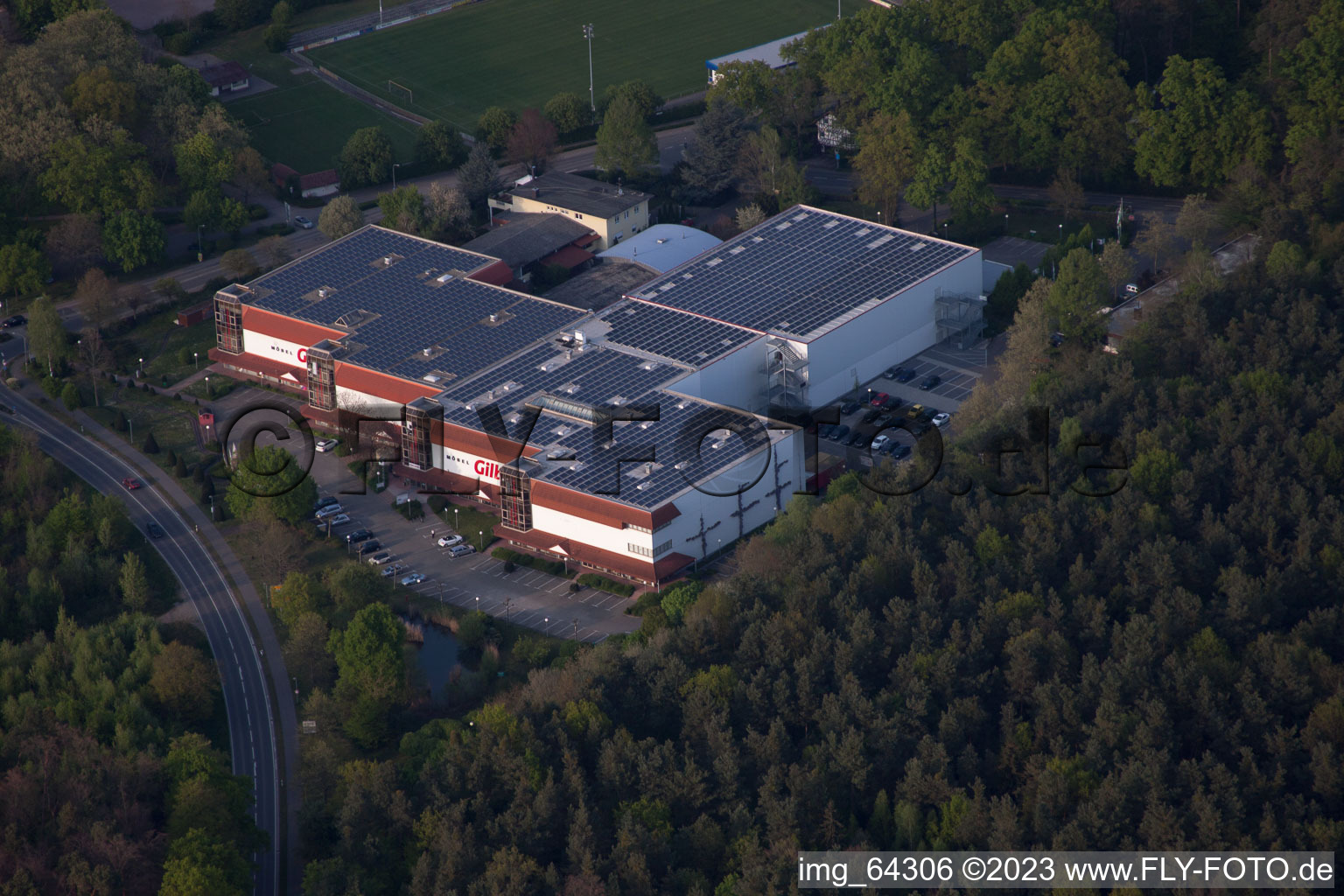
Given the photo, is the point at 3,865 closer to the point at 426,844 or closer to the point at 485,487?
the point at 426,844

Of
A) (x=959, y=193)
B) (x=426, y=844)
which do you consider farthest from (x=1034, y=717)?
(x=959, y=193)

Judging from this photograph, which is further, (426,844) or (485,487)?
(485,487)

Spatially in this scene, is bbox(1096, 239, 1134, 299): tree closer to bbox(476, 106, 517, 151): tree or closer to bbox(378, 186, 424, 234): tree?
bbox(378, 186, 424, 234): tree

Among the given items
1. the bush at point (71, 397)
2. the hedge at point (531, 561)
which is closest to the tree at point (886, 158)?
the hedge at point (531, 561)

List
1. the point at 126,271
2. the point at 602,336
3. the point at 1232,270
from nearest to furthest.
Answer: the point at 602,336 < the point at 1232,270 < the point at 126,271

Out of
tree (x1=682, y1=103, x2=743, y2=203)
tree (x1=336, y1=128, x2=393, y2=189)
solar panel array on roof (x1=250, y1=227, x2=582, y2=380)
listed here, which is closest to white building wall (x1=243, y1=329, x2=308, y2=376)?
solar panel array on roof (x1=250, y1=227, x2=582, y2=380)

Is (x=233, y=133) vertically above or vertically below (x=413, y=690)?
above

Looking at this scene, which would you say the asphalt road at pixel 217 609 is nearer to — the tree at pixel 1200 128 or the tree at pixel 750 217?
the tree at pixel 750 217
